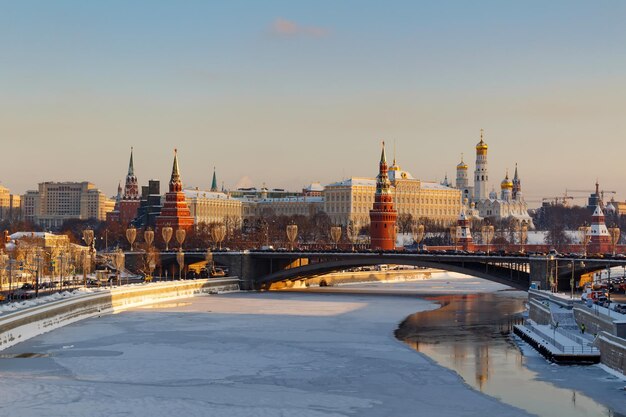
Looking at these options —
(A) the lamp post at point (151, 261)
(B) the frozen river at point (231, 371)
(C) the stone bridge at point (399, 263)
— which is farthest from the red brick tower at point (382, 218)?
(B) the frozen river at point (231, 371)

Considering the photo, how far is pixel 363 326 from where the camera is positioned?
62.0m

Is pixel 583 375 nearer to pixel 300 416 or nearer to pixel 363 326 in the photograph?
pixel 300 416

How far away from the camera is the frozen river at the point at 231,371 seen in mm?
35281

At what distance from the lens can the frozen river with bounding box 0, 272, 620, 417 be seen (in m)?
35.3

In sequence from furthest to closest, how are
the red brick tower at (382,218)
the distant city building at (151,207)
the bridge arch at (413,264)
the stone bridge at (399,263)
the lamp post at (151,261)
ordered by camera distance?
1. the distant city building at (151,207)
2. the red brick tower at (382,218)
3. the lamp post at (151,261)
4. the bridge arch at (413,264)
5. the stone bridge at (399,263)

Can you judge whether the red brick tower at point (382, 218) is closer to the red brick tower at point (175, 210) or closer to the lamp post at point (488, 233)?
the lamp post at point (488, 233)

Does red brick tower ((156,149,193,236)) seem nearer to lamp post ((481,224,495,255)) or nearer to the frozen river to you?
lamp post ((481,224,495,255))

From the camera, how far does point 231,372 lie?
42875 millimetres

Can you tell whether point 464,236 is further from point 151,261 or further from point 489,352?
point 489,352

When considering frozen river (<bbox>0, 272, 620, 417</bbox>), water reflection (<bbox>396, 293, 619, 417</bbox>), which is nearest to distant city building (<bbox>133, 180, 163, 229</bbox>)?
water reflection (<bbox>396, 293, 619, 417</bbox>)

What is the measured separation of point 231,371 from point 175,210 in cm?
11727

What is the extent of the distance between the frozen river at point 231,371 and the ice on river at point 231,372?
50 millimetres

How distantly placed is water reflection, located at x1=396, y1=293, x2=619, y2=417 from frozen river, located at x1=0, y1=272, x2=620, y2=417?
103cm

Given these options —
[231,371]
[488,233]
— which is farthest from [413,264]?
[488,233]
